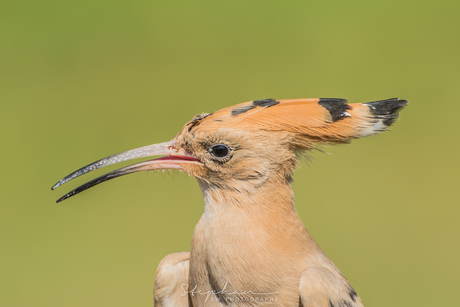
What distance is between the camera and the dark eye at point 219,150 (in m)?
1.24

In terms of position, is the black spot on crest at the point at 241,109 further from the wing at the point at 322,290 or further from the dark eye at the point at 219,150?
the wing at the point at 322,290

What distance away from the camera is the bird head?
122cm

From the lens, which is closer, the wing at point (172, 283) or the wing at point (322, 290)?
the wing at point (322, 290)

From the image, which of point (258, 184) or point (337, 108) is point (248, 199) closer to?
point (258, 184)

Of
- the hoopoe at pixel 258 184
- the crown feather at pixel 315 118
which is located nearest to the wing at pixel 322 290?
the hoopoe at pixel 258 184

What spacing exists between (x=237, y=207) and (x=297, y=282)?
0.69 feet

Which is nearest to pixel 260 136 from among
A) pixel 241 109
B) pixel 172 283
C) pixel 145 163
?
pixel 241 109

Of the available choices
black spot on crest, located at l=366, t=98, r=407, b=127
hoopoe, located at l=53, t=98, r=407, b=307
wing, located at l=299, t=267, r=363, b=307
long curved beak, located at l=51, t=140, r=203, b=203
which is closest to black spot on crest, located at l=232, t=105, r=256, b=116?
hoopoe, located at l=53, t=98, r=407, b=307

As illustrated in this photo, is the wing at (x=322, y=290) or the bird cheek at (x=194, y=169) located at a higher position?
the bird cheek at (x=194, y=169)

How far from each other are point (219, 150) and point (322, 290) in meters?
0.37

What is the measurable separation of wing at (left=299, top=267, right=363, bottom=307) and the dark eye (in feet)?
1.04

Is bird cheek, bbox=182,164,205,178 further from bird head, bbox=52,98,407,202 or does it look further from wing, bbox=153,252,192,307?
wing, bbox=153,252,192,307

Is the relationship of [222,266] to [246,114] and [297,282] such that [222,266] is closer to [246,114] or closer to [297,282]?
[297,282]

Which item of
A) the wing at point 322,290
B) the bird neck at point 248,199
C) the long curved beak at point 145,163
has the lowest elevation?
the wing at point 322,290
